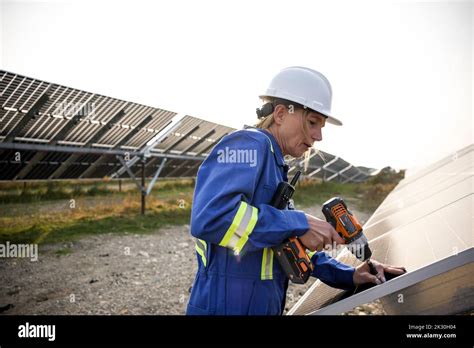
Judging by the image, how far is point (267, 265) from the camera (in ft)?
5.27

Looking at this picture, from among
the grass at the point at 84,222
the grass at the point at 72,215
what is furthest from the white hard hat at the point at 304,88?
the grass at the point at 84,222

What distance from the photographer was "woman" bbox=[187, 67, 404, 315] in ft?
4.72

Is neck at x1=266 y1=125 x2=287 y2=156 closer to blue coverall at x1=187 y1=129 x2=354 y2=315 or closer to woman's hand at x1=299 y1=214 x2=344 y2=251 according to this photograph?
blue coverall at x1=187 y1=129 x2=354 y2=315

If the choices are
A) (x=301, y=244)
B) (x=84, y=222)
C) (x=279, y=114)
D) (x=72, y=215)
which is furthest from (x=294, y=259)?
(x=72, y=215)

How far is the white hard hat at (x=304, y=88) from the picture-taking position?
68.6 inches

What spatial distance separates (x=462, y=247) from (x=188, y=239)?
6125 millimetres

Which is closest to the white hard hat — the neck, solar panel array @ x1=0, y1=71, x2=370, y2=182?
the neck

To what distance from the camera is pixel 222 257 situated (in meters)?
1.60

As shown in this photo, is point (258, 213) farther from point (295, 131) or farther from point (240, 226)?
point (295, 131)

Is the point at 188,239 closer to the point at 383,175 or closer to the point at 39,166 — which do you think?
the point at 39,166

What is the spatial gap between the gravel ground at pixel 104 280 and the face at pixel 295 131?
2414mm

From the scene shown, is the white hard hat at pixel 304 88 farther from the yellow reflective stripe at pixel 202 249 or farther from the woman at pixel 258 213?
the yellow reflective stripe at pixel 202 249
